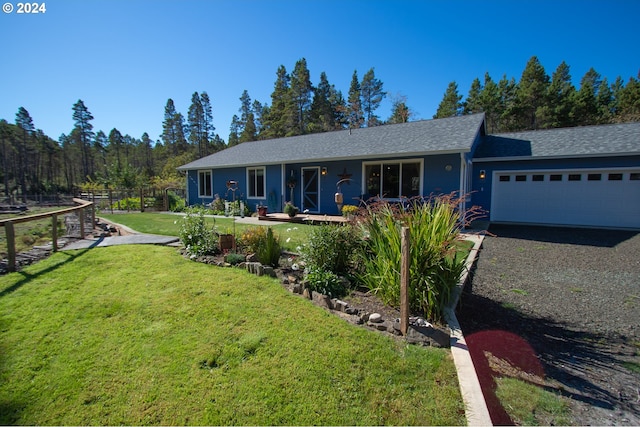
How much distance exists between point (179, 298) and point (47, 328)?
1.27 m

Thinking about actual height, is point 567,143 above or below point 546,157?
above

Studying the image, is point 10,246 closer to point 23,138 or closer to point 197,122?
point 197,122

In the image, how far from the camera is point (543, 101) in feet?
86.6

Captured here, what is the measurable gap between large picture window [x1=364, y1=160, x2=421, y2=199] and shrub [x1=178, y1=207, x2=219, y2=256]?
6696 millimetres

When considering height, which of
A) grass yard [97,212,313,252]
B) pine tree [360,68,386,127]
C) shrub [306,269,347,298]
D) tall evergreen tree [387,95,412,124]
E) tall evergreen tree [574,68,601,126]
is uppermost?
pine tree [360,68,386,127]

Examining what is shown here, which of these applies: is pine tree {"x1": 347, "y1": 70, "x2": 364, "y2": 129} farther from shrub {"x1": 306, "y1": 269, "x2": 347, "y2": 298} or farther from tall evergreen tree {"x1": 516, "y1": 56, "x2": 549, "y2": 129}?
shrub {"x1": 306, "y1": 269, "x2": 347, "y2": 298}

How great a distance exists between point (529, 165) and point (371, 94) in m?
26.7

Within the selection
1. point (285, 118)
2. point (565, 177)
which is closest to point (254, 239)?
point (565, 177)

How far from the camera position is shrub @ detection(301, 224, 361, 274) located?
4258 mm

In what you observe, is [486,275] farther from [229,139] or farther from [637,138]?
[229,139]

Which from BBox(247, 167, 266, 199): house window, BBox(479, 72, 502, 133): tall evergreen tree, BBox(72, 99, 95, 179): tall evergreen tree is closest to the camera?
BBox(247, 167, 266, 199): house window

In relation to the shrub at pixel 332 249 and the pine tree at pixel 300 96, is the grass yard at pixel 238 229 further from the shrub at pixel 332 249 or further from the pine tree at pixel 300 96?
the pine tree at pixel 300 96

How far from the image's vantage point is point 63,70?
7.16 metres

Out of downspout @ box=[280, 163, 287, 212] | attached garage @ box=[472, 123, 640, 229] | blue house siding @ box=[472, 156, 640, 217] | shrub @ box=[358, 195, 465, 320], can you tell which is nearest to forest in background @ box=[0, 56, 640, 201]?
downspout @ box=[280, 163, 287, 212]
